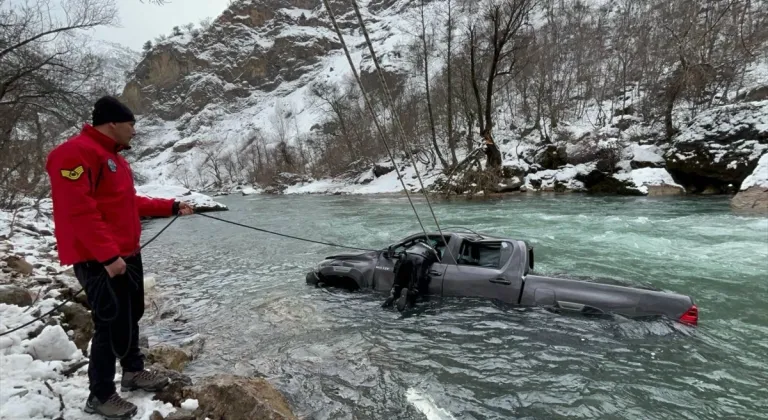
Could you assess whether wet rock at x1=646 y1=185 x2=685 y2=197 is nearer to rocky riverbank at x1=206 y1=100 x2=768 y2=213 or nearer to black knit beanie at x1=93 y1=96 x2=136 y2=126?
rocky riverbank at x1=206 y1=100 x2=768 y2=213

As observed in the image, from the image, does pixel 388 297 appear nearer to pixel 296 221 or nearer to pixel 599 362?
pixel 599 362

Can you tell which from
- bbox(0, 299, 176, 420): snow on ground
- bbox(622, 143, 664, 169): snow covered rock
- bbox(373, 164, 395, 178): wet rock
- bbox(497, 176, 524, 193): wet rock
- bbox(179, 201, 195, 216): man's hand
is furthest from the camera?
bbox(373, 164, 395, 178): wet rock

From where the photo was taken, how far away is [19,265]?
657 centimetres

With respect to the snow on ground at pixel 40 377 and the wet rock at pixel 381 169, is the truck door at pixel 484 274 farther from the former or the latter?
the wet rock at pixel 381 169

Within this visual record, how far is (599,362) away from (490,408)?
1.46 meters

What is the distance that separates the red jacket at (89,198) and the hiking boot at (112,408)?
37.7 inches

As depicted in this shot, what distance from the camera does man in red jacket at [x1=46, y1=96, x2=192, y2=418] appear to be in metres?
2.49

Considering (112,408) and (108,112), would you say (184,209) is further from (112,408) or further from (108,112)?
(112,408)

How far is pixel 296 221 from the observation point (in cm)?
1781

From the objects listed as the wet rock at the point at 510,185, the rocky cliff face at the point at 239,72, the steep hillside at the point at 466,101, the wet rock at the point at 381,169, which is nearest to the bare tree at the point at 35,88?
the steep hillside at the point at 466,101

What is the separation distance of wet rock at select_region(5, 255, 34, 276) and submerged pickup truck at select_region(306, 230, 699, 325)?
14.9ft

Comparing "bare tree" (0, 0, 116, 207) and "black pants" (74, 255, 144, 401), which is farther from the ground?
"bare tree" (0, 0, 116, 207)

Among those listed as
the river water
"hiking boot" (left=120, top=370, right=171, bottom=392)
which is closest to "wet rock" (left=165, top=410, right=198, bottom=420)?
"hiking boot" (left=120, top=370, right=171, bottom=392)

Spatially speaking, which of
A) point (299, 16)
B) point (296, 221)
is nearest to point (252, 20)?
point (299, 16)
